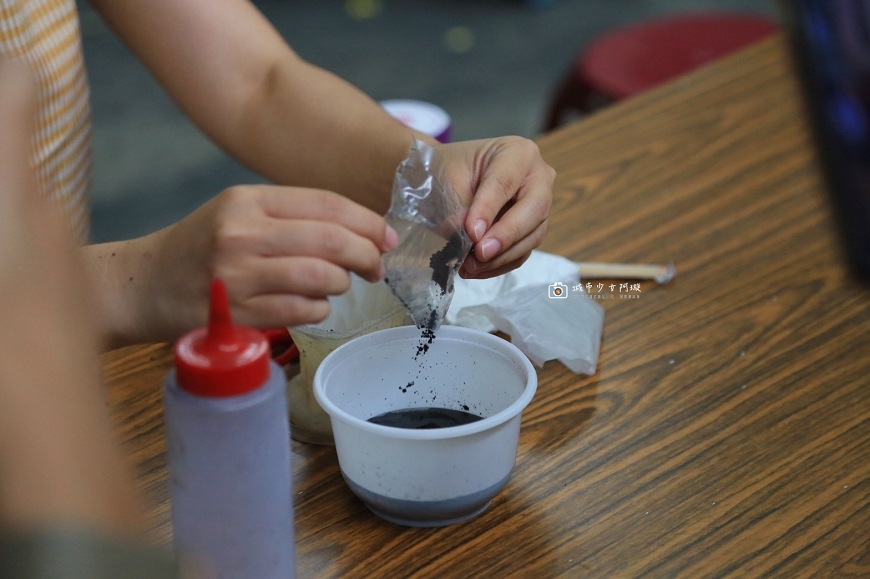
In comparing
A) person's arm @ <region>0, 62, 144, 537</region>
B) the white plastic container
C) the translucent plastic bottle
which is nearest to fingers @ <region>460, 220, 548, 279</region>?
the translucent plastic bottle

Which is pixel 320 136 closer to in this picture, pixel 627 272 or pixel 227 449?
pixel 627 272

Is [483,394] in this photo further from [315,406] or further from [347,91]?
[347,91]

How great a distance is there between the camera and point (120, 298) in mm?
772

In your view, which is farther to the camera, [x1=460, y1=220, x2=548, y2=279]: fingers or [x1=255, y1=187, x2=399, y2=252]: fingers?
[x1=460, y1=220, x2=548, y2=279]: fingers

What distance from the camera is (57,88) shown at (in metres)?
1.10

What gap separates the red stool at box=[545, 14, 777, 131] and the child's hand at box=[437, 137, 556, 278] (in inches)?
37.0

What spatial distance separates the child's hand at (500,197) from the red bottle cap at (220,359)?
14.4 inches

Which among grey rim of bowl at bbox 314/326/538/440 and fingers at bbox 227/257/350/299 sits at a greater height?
fingers at bbox 227/257/350/299

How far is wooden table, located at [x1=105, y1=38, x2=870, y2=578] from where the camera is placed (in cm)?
72

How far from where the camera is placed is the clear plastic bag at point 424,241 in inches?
31.9

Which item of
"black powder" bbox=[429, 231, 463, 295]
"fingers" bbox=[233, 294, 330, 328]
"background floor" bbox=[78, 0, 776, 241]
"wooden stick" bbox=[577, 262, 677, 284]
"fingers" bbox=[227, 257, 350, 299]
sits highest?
"fingers" bbox=[227, 257, 350, 299]

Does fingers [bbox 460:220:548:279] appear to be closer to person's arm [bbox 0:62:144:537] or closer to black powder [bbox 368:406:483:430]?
black powder [bbox 368:406:483:430]

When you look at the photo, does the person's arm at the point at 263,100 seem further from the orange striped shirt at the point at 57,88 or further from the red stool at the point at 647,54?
the red stool at the point at 647,54

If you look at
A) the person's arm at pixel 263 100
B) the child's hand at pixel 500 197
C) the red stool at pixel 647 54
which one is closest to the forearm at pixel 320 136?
the person's arm at pixel 263 100
